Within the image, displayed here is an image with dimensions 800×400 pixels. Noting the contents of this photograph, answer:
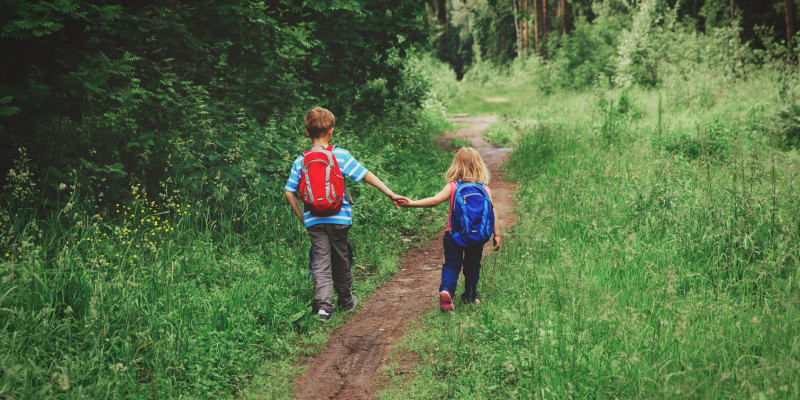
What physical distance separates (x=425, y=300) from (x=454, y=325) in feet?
3.24

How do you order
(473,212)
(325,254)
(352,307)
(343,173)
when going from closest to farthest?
(473,212), (343,173), (325,254), (352,307)

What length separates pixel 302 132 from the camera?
8.02 m

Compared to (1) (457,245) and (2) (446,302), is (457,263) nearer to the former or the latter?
(1) (457,245)

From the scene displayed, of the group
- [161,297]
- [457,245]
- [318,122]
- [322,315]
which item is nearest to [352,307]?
[322,315]

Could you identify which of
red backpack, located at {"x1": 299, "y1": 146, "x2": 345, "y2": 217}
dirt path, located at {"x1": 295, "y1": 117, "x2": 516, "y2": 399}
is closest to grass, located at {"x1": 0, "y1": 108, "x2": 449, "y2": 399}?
dirt path, located at {"x1": 295, "y1": 117, "x2": 516, "y2": 399}

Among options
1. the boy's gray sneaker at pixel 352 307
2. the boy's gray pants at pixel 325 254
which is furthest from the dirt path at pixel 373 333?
the boy's gray pants at pixel 325 254

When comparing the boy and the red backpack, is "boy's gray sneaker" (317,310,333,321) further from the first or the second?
the red backpack

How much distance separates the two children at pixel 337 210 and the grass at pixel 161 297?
44 cm

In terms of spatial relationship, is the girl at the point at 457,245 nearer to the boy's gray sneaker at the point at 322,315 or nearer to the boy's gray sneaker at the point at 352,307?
the boy's gray sneaker at the point at 352,307

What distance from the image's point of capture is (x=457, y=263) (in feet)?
14.6

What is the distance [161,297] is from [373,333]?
1.83m

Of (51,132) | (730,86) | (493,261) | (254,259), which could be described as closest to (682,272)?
(493,261)

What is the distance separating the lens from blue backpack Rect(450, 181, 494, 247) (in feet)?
13.8

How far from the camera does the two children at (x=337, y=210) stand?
14.2 ft
